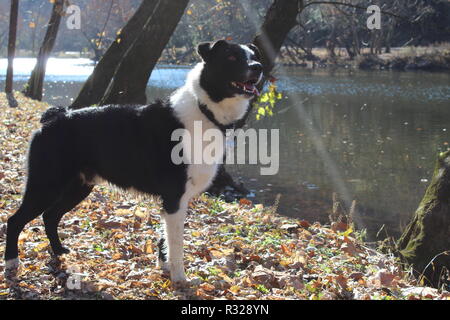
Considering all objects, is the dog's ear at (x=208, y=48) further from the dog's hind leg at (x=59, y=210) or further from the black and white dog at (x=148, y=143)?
the dog's hind leg at (x=59, y=210)

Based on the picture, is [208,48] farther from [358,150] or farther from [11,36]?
[11,36]

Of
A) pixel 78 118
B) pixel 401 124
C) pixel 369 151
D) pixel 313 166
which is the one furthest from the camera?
pixel 401 124

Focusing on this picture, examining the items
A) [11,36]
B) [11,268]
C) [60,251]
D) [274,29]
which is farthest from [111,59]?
[11,36]

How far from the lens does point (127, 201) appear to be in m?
7.89

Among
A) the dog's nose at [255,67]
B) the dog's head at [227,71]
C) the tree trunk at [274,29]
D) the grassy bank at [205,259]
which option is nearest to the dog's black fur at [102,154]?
the dog's head at [227,71]

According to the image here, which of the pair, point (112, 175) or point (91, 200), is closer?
point (112, 175)

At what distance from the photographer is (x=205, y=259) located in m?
5.82

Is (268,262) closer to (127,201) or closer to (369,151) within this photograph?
(127,201)

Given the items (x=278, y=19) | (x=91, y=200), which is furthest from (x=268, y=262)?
(x=278, y=19)

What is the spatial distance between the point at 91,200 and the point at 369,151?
429 inches

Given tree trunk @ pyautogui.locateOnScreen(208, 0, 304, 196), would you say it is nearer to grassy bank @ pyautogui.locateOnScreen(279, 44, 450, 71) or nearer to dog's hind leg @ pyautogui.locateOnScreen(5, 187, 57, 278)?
dog's hind leg @ pyautogui.locateOnScreen(5, 187, 57, 278)

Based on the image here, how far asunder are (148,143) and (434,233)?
11.9ft

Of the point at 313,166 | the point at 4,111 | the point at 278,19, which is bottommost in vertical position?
the point at 313,166

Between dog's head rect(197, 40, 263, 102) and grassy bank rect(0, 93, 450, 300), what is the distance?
70.5 inches
